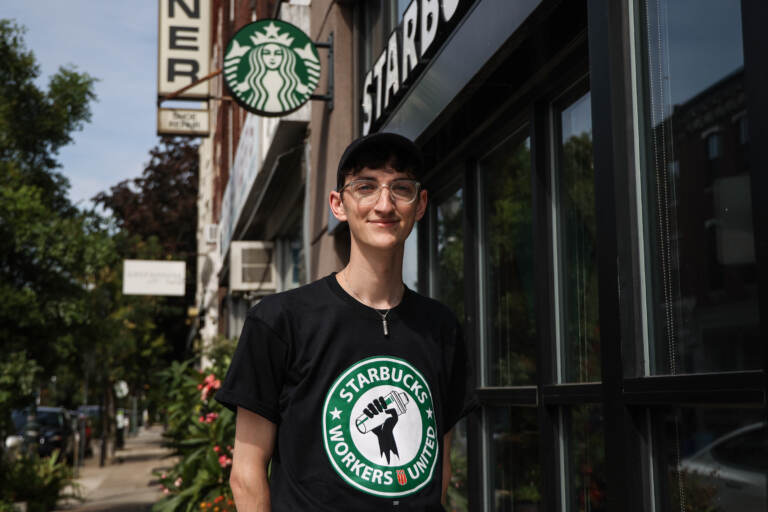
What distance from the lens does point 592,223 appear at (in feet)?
13.2

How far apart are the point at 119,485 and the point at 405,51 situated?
15.2 m

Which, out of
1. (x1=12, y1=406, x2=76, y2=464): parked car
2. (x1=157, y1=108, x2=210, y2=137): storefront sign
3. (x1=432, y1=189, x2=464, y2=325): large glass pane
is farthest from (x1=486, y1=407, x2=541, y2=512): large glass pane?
(x1=12, y1=406, x2=76, y2=464): parked car

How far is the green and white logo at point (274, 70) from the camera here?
→ 8.56 m

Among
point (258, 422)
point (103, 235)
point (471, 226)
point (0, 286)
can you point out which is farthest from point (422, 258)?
point (103, 235)

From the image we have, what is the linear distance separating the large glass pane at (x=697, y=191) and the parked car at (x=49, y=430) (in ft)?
70.1

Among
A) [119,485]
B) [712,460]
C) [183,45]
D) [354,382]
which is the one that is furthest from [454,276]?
[119,485]

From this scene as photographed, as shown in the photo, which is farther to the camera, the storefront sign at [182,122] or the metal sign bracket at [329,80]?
the storefront sign at [182,122]

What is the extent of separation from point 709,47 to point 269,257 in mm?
13704

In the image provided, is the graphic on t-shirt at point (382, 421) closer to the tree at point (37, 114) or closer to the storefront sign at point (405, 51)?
the storefront sign at point (405, 51)

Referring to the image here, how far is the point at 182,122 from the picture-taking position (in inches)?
707

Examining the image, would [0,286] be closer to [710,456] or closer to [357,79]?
[357,79]

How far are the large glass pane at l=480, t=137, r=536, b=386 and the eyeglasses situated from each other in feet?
7.91

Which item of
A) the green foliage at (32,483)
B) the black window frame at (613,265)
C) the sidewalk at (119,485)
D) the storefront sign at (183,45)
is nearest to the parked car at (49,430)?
the sidewalk at (119,485)

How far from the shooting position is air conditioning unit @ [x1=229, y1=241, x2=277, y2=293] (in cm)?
1616
